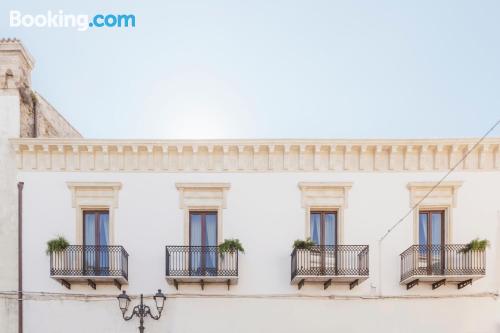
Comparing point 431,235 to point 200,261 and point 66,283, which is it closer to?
point 200,261

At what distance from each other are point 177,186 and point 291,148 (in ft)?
11.6

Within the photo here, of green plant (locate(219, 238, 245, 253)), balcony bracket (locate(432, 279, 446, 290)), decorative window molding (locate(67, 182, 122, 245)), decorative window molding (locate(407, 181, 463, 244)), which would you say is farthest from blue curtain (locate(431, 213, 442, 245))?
decorative window molding (locate(67, 182, 122, 245))

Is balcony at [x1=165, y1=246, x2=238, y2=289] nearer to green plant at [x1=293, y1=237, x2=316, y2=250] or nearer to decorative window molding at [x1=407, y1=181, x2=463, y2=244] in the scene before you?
green plant at [x1=293, y1=237, x2=316, y2=250]

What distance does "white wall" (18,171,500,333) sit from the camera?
11.9 meters

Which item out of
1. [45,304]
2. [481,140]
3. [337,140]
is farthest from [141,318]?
[481,140]

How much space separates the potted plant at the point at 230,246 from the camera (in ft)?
37.4

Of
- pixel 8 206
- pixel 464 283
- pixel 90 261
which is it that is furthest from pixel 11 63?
pixel 464 283

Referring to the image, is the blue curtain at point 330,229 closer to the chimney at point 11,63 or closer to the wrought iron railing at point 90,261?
the wrought iron railing at point 90,261

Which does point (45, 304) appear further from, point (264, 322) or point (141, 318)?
point (264, 322)

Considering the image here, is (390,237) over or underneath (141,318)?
over

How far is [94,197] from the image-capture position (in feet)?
40.1

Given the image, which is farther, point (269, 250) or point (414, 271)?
point (269, 250)

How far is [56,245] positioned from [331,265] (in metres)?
7.60

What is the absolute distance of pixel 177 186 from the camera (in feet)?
40.0
